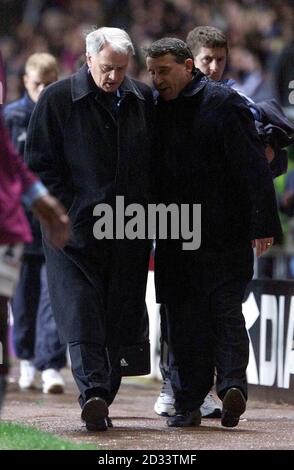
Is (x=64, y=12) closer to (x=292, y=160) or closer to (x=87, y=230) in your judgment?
(x=292, y=160)

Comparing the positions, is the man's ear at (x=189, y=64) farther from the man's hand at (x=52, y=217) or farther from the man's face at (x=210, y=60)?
the man's hand at (x=52, y=217)

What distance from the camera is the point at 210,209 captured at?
25.0ft

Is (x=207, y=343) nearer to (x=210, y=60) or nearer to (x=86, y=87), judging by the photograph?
(x=86, y=87)

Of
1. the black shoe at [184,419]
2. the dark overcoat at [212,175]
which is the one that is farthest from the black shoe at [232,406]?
the dark overcoat at [212,175]

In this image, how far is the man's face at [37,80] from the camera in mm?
10133

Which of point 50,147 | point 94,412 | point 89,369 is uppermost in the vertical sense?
point 50,147

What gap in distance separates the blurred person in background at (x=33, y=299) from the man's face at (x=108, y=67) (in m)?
2.70

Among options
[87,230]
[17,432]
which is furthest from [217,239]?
[17,432]

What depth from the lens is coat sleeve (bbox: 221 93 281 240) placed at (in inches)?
293

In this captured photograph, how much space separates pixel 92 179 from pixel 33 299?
11.2 ft

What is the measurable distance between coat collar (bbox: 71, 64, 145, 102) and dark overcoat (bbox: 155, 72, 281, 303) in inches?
9.3

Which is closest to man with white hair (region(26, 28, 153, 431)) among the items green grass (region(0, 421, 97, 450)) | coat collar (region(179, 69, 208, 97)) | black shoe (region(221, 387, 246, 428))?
coat collar (region(179, 69, 208, 97))

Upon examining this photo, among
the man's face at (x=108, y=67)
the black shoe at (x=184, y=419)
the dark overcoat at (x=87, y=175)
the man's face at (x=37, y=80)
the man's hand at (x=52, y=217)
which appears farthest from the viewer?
the man's face at (x=37, y=80)
